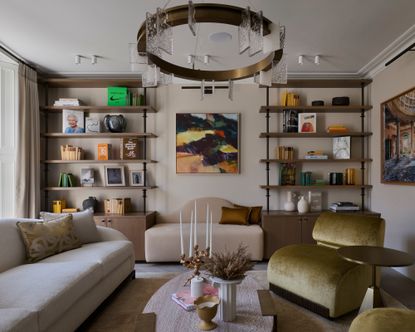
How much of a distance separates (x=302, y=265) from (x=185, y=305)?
1.16 meters

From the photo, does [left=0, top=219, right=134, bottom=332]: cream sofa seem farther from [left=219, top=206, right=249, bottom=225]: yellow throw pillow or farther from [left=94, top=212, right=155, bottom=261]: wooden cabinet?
[left=219, top=206, right=249, bottom=225]: yellow throw pillow

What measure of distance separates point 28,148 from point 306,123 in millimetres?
3864

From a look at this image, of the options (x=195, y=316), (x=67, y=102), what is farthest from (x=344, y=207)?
(x=67, y=102)

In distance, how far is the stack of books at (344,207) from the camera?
4020mm

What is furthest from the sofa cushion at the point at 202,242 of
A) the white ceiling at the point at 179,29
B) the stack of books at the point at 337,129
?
the white ceiling at the point at 179,29

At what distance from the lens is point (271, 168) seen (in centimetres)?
434

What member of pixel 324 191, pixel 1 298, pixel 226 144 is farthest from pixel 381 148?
pixel 1 298

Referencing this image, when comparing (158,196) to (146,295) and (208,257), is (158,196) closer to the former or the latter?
(146,295)

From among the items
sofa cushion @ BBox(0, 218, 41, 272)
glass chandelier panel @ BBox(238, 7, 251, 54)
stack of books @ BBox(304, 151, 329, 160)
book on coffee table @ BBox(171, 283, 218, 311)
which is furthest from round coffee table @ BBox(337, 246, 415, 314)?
sofa cushion @ BBox(0, 218, 41, 272)

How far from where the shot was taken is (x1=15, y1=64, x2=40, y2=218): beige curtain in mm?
3518

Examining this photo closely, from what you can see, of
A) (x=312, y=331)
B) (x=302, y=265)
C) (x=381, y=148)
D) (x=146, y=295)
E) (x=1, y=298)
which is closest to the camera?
(x=1, y=298)

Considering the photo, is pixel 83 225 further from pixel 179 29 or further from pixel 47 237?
pixel 179 29

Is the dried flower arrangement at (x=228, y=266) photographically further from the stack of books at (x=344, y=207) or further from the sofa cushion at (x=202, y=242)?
the stack of books at (x=344, y=207)

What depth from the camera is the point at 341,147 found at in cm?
420
